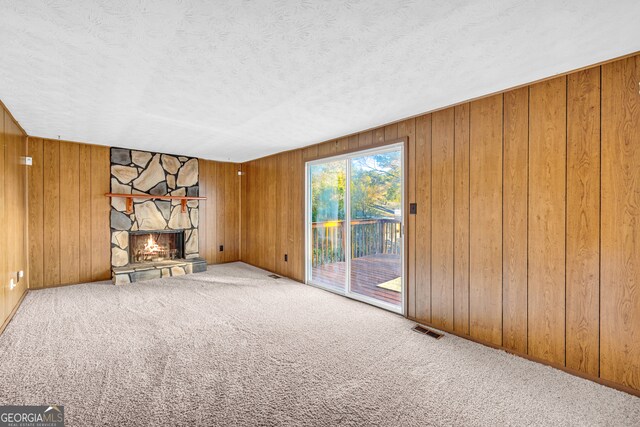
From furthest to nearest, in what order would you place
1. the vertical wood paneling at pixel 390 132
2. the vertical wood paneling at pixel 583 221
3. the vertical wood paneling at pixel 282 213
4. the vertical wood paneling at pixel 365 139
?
the vertical wood paneling at pixel 282 213 → the vertical wood paneling at pixel 365 139 → the vertical wood paneling at pixel 390 132 → the vertical wood paneling at pixel 583 221

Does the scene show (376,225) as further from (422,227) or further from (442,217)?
(442,217)

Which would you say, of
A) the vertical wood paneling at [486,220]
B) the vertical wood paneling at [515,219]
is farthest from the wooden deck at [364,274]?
the vertical wood paneling at [515,219]

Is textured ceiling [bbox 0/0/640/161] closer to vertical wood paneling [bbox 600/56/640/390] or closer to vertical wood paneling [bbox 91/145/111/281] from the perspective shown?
vertical wood paneling [bbox 600/56/640/390]

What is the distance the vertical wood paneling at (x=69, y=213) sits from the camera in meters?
4.43

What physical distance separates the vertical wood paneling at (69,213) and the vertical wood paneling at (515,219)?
5932 mm

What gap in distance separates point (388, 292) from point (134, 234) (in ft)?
15.0

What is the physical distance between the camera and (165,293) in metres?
4.10

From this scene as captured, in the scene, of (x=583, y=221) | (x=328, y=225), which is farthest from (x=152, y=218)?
(x=583, y=221)

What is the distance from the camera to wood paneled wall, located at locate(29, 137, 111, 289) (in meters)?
4.22

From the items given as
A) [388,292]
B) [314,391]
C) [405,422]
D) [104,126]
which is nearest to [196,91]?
[104,126]

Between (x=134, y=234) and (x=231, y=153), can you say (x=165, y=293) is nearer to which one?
(x=134, y=234)

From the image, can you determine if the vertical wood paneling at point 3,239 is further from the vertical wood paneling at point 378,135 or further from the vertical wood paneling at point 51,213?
the vertical wood paneling at point 378,135

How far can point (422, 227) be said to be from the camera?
3.16m

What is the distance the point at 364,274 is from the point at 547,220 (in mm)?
2749
